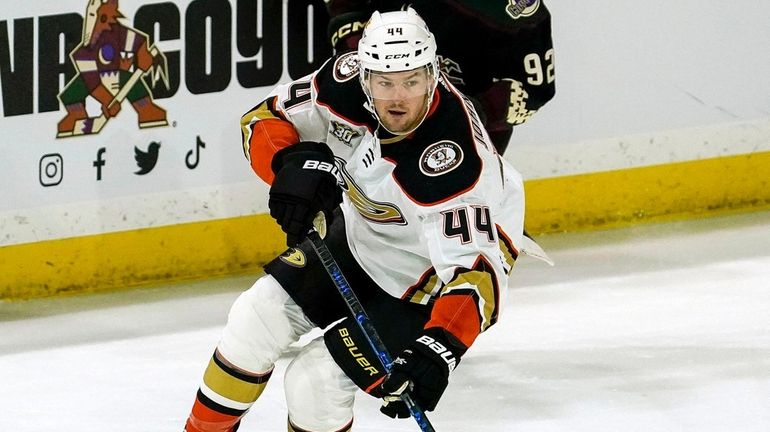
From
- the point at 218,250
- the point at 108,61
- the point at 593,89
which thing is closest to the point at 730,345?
the point at 593,89

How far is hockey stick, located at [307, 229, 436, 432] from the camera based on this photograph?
2756mm

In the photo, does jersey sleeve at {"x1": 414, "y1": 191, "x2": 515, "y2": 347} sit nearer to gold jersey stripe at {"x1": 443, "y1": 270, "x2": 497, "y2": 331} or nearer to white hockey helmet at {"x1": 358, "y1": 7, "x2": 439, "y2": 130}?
gold jersey stripe at {"x1": 443, "y1": 270, "x2": 497, "y2": 331}

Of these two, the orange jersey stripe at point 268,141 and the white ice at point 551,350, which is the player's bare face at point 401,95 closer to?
the orange jersey stripe at point 268,141

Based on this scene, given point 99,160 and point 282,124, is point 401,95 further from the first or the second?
point 99,160

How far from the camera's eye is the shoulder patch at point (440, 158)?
107 inches

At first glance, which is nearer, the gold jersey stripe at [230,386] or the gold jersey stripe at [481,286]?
the gold jersey stripe at [481,286]

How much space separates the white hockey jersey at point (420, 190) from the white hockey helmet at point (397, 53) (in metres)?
0.09

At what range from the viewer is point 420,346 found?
2512 mm

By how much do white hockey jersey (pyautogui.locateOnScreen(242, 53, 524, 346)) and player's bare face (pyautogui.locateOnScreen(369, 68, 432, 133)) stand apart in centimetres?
5

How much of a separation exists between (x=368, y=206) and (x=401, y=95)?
11.7 inches

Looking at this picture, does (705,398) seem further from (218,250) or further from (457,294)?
(218,250)

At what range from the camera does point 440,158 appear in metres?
2.73

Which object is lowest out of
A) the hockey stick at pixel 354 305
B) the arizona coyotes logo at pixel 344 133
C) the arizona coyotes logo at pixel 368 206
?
the hockey stick at pixel 354 305

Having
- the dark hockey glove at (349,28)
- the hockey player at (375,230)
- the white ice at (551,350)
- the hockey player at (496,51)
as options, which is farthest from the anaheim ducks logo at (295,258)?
the dark hockey glove at (349,28)
